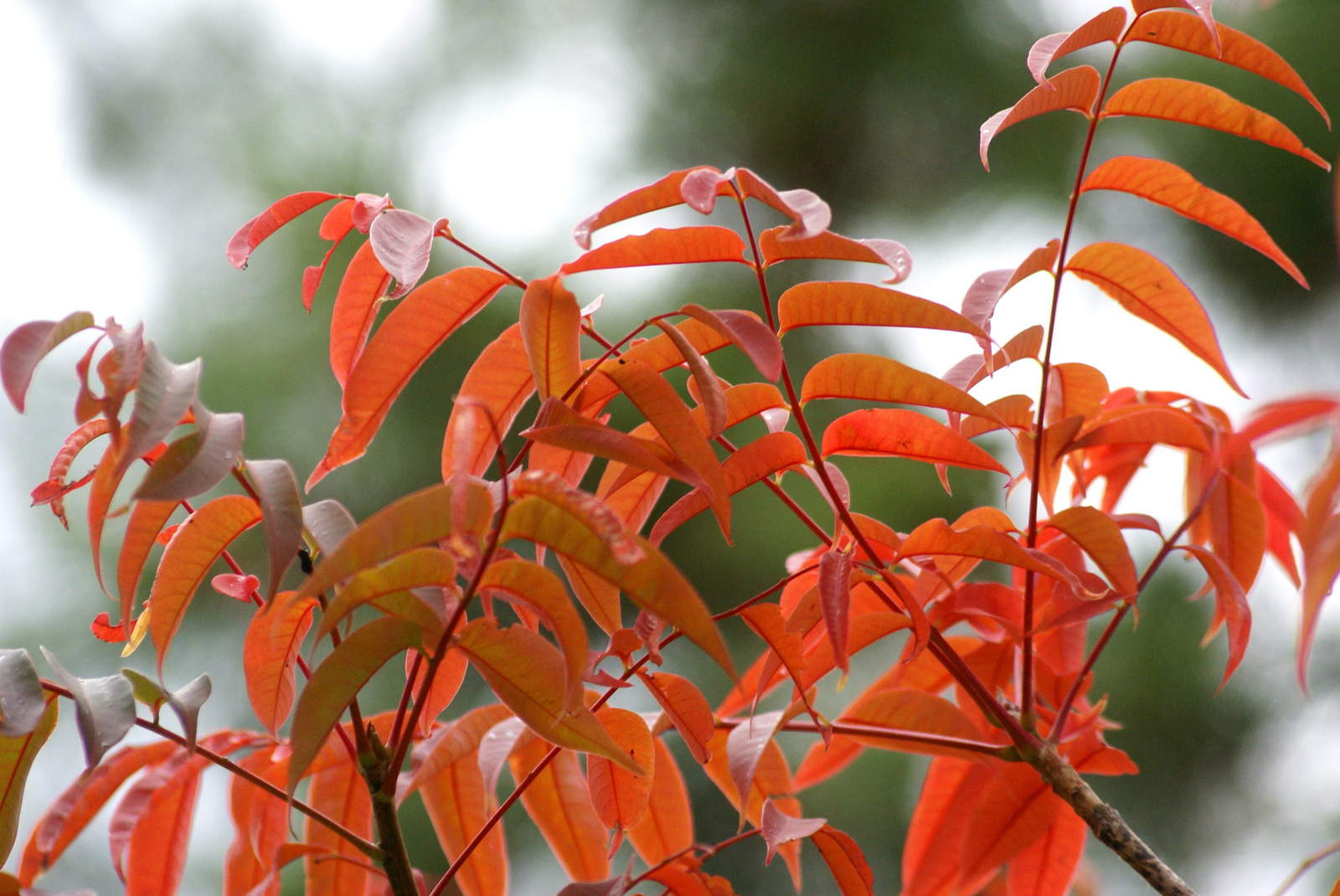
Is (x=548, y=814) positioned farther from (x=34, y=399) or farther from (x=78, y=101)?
(x=78, y=101)

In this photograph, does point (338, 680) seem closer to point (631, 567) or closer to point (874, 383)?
point (631, 567)

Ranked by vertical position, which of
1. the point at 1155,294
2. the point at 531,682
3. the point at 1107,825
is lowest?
the point at 1107,825

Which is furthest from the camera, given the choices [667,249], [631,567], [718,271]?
[718,271]

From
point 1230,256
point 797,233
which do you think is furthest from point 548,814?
point 1230,256

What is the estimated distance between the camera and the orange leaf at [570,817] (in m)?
0.51

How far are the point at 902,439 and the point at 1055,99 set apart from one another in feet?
0.47

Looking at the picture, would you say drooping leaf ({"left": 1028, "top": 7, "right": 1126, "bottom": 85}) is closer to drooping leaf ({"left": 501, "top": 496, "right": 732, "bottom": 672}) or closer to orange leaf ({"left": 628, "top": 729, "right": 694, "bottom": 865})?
drooping leaf ({"left": 501, "top": 496, "right": 732, "bottom": 672})

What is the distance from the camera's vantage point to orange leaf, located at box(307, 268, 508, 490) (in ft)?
1.26

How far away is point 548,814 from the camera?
0.52 meters

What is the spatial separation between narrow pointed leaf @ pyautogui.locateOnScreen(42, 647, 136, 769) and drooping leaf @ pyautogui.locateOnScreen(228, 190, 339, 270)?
15cm

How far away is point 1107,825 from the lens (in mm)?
445

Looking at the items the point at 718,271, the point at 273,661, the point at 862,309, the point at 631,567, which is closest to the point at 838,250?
the point at 862,309

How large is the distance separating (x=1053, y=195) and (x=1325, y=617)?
1125 millimetres

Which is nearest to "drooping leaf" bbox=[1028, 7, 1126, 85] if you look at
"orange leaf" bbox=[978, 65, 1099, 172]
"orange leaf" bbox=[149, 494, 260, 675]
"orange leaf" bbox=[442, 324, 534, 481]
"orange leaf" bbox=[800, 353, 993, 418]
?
"orange leaf" bbox=[978, 65, 1099, 172]
